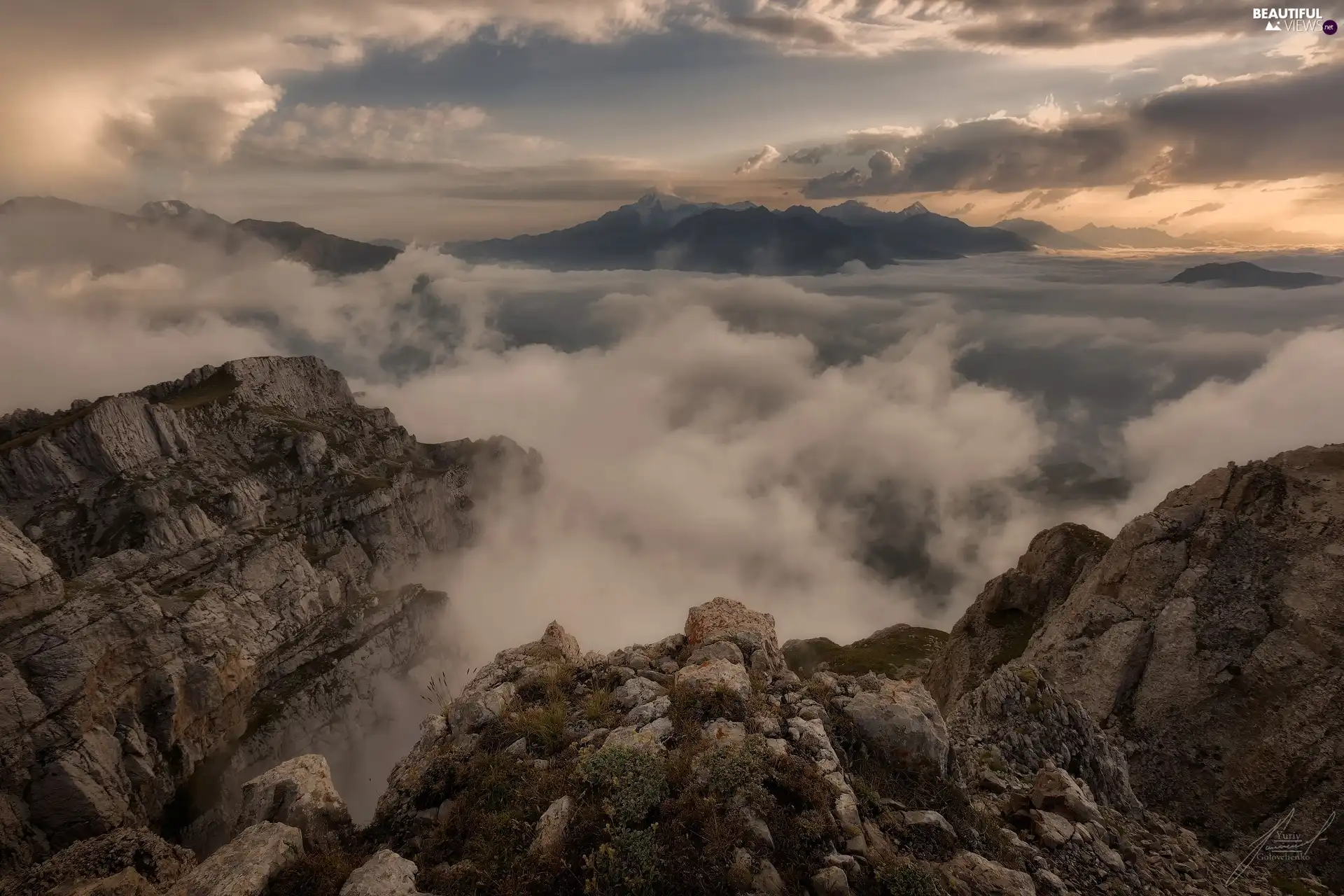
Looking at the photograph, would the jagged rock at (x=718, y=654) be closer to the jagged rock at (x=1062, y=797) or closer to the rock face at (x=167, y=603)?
the jagged rock at (x=1062, y=797)

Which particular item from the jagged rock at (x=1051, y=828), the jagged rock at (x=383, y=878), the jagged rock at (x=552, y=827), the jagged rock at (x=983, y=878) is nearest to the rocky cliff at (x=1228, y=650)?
the jagged rock at (x=1051, y=828)

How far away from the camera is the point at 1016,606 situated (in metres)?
48.7

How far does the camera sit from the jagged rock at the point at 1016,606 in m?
46.5

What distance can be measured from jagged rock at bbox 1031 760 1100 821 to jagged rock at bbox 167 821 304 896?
19434 millimetres

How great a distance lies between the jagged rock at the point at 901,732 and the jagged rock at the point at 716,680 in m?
3.05

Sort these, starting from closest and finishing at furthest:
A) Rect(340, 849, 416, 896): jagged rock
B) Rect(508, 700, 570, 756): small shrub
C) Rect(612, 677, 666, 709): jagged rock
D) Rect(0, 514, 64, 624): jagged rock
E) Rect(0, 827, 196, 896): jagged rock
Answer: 1. Rect(340, 849, 416, 896): jagged rock
2. Rect(0, 827, 196, 896): jagged rock
3. Rect(508, 700, 570, 756): small shrub
4. Rect(612, 677, 666, 709): jagged rock
5. Rect(0, 514, 64, 624): jagged rock

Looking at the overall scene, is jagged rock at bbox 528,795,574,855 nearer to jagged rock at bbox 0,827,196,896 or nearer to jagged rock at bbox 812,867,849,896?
jagged rock at bbox 812,867,849,896

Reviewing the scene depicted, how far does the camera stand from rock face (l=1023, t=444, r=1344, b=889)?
27.3 metres

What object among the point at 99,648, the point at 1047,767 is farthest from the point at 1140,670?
the point at 99,648

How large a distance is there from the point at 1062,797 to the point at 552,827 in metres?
14.3

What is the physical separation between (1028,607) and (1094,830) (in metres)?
38.1

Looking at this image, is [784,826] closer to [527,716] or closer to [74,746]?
[527,716]

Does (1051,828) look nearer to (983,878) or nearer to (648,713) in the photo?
(983,878)
